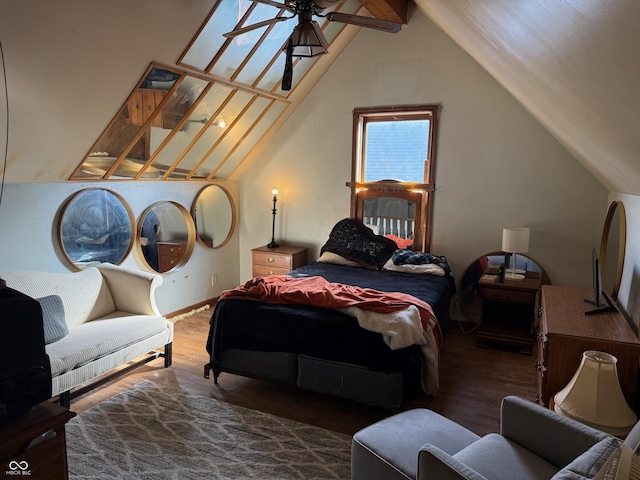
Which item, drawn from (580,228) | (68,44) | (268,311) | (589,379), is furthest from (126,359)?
(580,228)

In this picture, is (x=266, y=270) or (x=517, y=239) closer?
(x=517, y=239)

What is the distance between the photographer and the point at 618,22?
0.97 meters

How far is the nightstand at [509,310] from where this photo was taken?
374 cm

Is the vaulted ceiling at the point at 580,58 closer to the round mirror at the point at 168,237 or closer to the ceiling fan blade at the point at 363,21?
the ceiling fan blade at the point at 363,21

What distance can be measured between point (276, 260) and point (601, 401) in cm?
345

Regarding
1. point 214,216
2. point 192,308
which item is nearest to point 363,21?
point 214,216

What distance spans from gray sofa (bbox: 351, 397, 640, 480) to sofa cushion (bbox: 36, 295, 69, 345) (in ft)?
6.93

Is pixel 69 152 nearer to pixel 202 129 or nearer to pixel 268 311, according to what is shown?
pixel 202 129

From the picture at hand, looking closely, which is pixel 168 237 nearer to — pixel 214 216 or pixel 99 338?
pixel 214 216

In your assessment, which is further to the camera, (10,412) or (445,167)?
(445,167)

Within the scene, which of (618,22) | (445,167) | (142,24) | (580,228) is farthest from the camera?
(445,167)

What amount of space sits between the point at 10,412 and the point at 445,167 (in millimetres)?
4038

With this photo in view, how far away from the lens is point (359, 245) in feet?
14.8

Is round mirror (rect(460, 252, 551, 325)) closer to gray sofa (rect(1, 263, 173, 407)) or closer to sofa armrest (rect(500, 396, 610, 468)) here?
sofa armrest (rect(500, 396, 610, 468))
